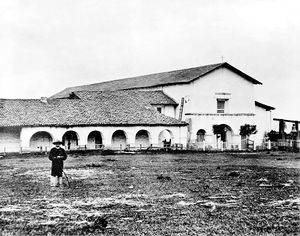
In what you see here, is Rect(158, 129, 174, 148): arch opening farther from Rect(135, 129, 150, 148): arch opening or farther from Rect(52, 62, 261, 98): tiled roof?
Rect(52, 62, 261, 98): tiled roof

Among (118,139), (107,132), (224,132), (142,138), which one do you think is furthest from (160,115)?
(224,132)

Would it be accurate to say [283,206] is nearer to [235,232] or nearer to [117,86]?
[235,232]

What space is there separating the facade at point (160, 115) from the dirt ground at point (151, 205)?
18.0 meters

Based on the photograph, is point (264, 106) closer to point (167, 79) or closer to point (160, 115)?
point (167, 79)

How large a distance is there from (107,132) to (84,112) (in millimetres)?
2330

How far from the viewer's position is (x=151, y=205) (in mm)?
11344

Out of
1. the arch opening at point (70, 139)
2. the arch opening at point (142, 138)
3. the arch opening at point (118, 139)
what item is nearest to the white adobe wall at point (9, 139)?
the arch opening at point (70, 139)

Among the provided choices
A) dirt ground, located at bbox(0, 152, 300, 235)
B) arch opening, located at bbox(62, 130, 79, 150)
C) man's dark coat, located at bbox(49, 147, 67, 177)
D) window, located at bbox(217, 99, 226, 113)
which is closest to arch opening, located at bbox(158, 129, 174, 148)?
window, located at bbox(217, 99, 226, 113)

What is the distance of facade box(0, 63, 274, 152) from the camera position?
36125 millimetres

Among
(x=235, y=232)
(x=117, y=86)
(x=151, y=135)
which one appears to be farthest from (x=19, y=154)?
(x=235, y=232)

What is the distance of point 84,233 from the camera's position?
27.7 ft

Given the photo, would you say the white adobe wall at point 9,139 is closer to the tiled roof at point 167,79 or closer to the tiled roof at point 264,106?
the tiled roof at point 167,79

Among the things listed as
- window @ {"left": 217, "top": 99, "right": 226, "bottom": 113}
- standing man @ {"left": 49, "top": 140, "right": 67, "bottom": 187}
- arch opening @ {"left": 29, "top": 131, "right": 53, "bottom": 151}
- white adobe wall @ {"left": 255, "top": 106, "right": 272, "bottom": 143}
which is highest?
window @ {"left": 217, "top": 99, "right": 226, "bottom": 113}

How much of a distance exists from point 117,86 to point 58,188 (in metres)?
39.9
